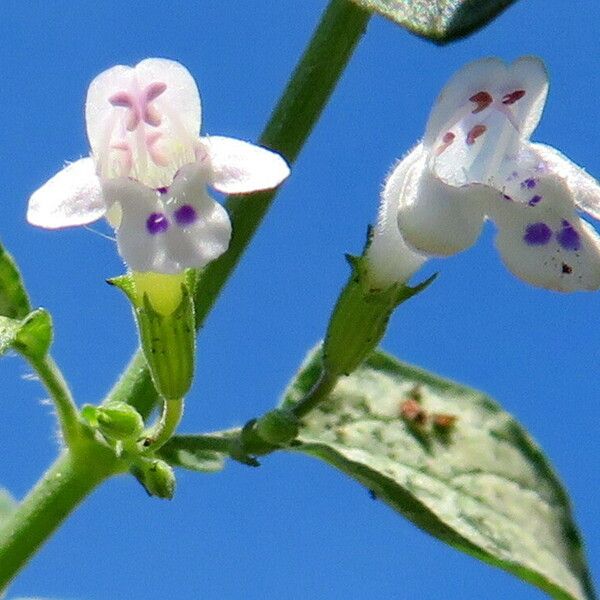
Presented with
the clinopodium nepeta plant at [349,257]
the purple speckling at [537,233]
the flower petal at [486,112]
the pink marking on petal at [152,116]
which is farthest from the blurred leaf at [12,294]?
the purple speckling at [537,233]

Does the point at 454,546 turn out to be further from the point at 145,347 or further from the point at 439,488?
the point at 145,347

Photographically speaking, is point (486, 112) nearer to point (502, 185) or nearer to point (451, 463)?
point (502, 185)

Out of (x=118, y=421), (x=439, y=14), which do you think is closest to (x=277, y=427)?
(x=118, y=421)

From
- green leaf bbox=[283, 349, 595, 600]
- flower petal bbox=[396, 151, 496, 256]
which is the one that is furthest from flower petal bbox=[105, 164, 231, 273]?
green leaf bbox=[283, 349, 595, 600]

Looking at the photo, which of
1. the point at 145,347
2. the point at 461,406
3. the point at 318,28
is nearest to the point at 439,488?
the point at 461,406

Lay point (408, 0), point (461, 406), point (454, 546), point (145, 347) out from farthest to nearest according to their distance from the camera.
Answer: point (461, 406) → point (454, 546) → point (145, 347) → point (408, 0)

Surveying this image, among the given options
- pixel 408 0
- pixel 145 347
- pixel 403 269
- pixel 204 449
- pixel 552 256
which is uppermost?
pixel 408 0
